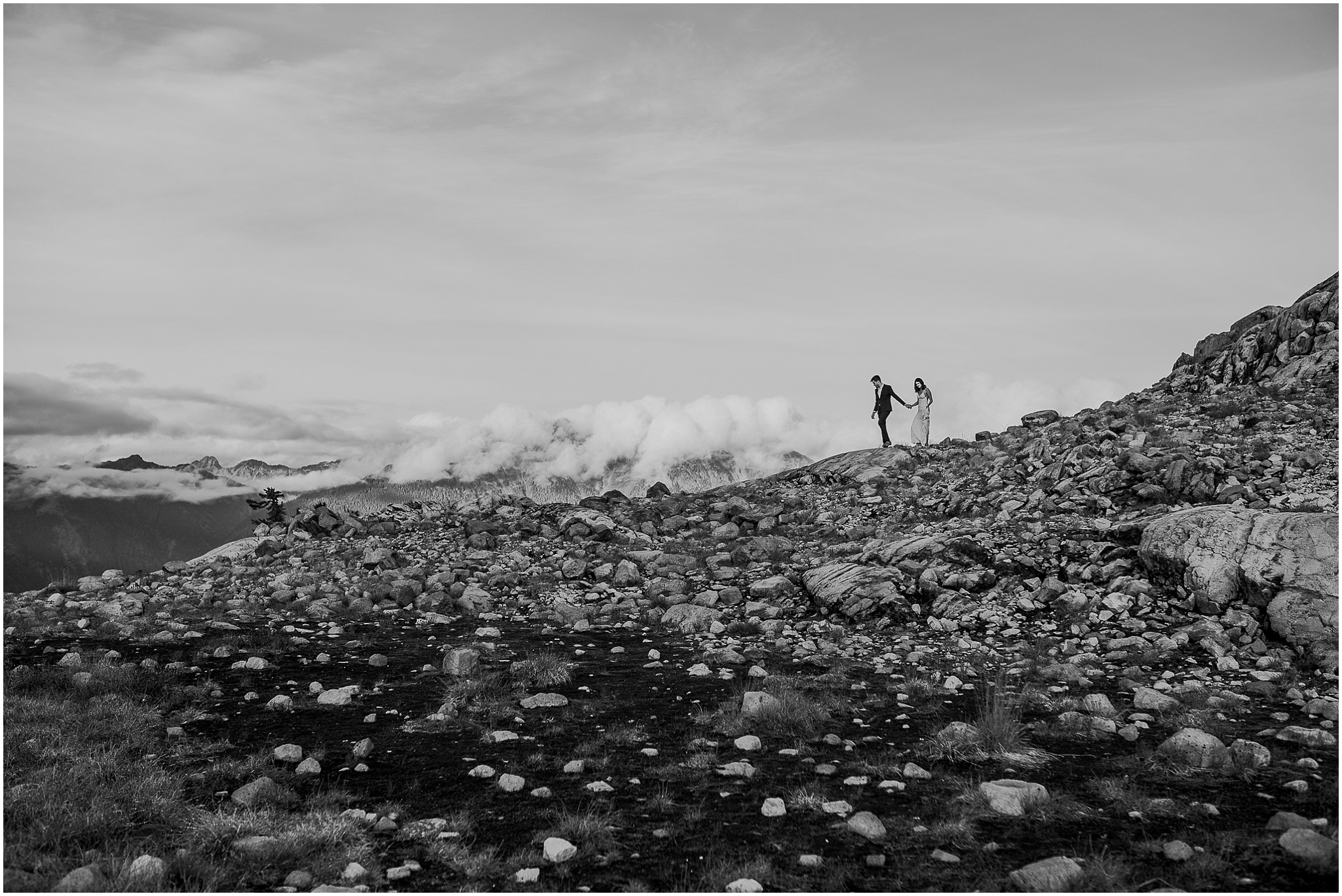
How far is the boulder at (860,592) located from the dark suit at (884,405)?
702 inches

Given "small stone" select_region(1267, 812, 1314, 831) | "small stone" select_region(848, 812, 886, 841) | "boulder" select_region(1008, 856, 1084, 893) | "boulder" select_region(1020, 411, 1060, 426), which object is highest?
"boulder" select_region(1020, 411, 1060, 426)

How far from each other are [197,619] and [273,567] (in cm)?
562

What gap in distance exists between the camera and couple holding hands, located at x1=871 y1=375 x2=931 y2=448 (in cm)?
3272

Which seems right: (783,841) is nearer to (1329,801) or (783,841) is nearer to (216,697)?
(1329,801)

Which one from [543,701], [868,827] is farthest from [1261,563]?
[543,701]

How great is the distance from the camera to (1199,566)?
43.5 feet

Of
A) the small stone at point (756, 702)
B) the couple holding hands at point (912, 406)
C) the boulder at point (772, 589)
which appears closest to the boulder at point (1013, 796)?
the small stone at point (756, 702)

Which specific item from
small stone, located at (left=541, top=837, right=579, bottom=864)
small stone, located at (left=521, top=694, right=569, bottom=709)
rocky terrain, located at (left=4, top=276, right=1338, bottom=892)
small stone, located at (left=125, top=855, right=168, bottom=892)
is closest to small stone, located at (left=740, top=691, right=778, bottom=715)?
rocky terrain, located at (left=4, top=276, right=1338, bottom=892)

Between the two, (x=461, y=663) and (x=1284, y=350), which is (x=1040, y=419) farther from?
(x=461, y=663)

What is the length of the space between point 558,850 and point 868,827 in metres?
2.58

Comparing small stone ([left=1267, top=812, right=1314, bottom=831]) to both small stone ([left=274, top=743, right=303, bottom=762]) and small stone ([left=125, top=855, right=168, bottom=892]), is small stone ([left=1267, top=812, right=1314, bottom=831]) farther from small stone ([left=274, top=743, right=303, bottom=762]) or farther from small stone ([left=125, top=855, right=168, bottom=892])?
small stone ([left=274, top=743, right=303, bottom=762])

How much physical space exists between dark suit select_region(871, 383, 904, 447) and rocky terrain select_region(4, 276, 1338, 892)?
9607mm

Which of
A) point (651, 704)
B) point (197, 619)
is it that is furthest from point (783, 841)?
point (197, 619)

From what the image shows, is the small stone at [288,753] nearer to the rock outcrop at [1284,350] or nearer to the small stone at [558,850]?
the small stone at [558,850]
